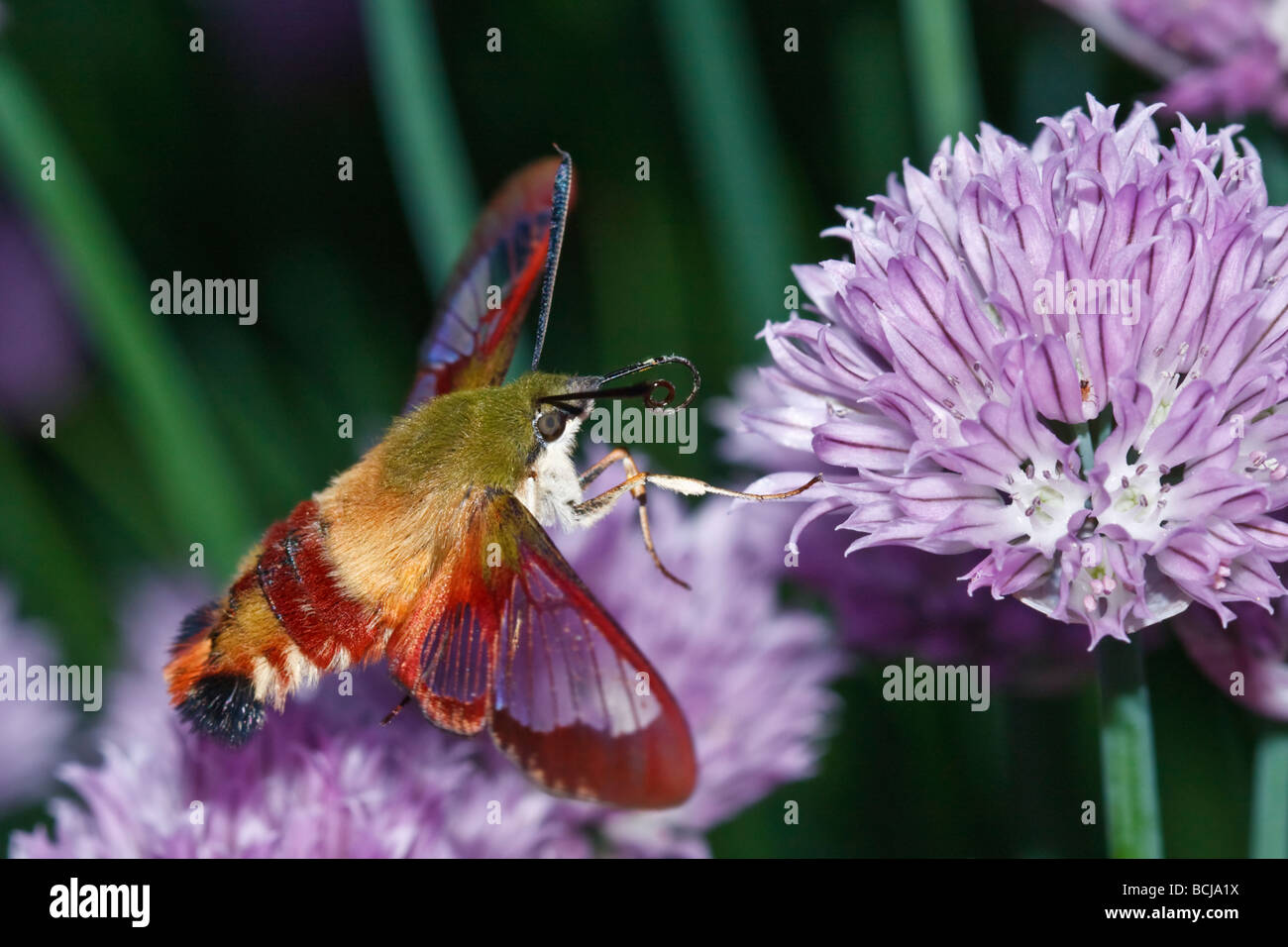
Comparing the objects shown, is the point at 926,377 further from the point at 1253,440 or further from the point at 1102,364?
the point at 1253,440

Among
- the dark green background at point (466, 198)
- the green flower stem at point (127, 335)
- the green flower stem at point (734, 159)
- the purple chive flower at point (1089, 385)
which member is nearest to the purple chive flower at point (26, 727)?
the dark green background at point (466, 198)

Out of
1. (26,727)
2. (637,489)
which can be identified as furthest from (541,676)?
(26,727)

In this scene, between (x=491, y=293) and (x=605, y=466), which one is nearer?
(x=605, y=466)

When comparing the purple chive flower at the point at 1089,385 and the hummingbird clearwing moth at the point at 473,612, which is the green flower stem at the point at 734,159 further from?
the purple chive flower at the point at 1089,385

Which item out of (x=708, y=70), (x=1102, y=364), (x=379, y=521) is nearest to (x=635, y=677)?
(x=379, y=521)

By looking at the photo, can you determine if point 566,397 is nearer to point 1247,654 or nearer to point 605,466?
point 605,466

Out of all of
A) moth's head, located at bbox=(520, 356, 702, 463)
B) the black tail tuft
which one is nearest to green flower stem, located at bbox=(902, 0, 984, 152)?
moth's head, located at bbox=(520, 356, 702, 463)

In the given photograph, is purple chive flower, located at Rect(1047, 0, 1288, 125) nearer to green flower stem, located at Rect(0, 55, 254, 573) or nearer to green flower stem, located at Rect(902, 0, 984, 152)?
green flower stem, located at Rect(902, 0, 984, 152)
